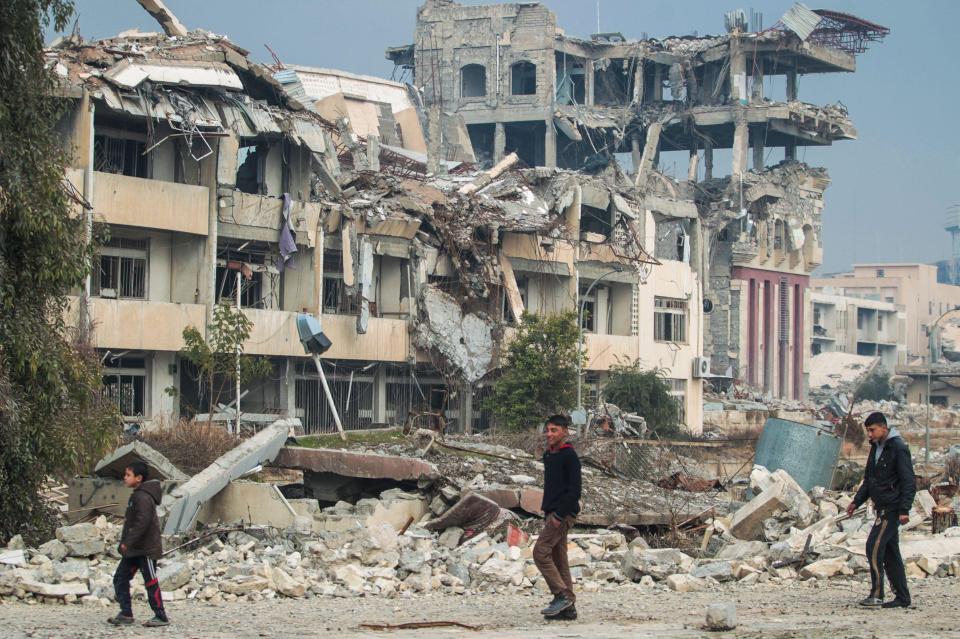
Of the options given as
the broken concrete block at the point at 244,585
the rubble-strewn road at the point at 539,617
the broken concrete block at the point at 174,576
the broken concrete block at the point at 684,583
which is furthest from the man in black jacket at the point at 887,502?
the broken concrete block at the point at 174,576

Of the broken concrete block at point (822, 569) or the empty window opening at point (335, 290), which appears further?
the empty window opening at point (335, 290)

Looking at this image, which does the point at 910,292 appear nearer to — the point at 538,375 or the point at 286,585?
the point at 538,375

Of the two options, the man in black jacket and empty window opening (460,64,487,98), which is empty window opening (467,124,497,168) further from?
the man in black jacket

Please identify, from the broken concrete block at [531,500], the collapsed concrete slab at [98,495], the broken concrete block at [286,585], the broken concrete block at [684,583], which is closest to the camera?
the broken concrete block at [286,585]

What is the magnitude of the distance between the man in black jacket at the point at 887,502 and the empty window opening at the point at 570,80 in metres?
63.0

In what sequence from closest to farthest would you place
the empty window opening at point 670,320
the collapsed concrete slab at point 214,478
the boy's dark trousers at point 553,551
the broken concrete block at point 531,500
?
the boy's dark trousers at point 553,551
the collapsed concrete slab at point 214,478
the broken concrete block at point 531,500
the empty window opening at point 670,320

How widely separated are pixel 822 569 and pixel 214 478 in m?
7.79

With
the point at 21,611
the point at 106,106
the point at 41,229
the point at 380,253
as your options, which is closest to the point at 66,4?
the point at 41,229

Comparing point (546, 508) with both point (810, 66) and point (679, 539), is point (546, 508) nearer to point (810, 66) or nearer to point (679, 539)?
point (679, 539)

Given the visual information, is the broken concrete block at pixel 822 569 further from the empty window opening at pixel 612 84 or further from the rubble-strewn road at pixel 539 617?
the empty window opening at pixel 612 84

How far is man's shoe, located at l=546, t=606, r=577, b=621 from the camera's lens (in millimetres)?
11516

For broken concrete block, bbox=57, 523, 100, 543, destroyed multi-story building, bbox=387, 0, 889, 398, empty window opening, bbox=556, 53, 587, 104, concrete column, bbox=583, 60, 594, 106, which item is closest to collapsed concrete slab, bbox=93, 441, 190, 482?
broken concrete block, bbox=57, 523, 100, 543

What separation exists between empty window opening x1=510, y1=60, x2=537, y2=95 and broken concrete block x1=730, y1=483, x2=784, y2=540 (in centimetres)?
5716

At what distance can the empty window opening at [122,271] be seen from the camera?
32562 millimetres
